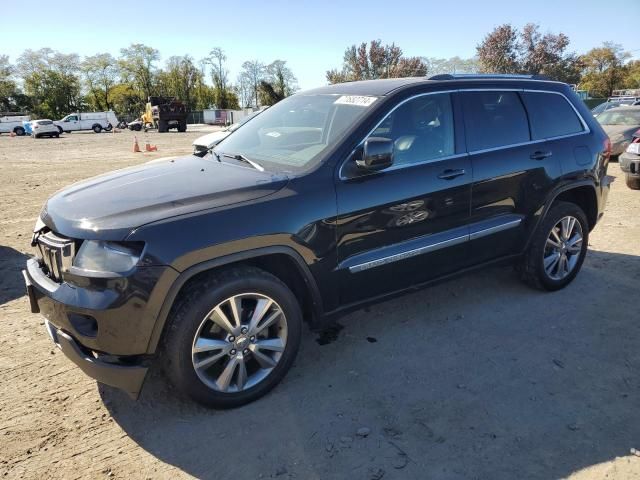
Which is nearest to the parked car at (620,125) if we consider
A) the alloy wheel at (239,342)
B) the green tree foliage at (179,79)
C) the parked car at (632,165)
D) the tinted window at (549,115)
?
the parked car at (632,165)

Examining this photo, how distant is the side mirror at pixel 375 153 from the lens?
304cm

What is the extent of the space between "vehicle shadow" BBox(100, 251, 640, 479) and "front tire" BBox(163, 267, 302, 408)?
0.17 metres

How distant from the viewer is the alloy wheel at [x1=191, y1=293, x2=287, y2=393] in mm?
2773

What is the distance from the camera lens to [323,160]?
313 centimetres

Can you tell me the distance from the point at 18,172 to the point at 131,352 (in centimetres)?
1398

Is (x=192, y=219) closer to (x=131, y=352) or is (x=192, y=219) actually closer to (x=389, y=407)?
(x=131, y=352)

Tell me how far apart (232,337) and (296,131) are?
5.71 feet

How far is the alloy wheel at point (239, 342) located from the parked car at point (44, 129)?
43.4 metres

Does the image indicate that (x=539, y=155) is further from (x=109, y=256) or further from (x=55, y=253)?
(x=55, y=253)

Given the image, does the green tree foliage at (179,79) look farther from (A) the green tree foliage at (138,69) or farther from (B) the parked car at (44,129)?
(B) the parked car at (44,129)

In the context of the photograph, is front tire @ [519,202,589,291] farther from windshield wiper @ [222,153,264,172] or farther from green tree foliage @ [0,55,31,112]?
green tree foliage @ [0,55,31,112]

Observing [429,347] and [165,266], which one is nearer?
[165,266]

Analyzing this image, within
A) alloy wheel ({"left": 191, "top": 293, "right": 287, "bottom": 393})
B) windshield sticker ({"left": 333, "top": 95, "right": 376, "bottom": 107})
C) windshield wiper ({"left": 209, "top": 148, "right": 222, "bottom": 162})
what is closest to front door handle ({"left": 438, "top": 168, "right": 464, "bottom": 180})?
windshield sticker ({"left": 333, "top": 95, "right": 376, "bottom": 107})

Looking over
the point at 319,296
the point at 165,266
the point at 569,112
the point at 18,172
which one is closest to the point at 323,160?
the point at 319,296
